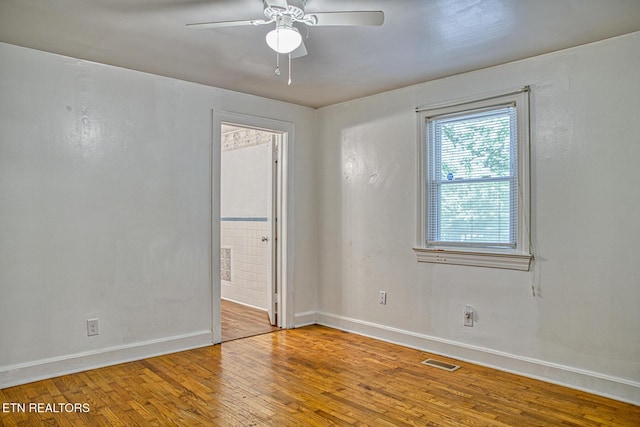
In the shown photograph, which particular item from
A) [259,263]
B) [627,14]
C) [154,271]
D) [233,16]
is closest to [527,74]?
[627,14]

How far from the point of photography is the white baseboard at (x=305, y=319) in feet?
16.0

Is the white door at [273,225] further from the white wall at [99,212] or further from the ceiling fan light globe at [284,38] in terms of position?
the ceiling fan light globe at [284,38]

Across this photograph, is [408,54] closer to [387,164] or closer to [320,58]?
[320,58]

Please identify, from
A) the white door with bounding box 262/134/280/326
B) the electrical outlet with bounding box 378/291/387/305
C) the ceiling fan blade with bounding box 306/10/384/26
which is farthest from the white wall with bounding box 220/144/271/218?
the ceiling fan blade with bounding box 306/10/384/26

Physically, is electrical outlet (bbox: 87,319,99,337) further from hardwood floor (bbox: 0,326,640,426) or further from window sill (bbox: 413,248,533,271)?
window sill (bbox: 413,248,533,271)

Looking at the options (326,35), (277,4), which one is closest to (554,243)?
(326,35)

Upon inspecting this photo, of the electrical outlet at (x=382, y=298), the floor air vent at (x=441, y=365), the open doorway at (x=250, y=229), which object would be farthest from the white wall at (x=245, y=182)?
the floor air vent at (x=441, y=365)

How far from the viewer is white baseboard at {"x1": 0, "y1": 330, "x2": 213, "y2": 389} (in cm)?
317

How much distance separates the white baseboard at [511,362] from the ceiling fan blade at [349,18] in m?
2.66

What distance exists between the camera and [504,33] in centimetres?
294

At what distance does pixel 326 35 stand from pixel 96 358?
2.95 m

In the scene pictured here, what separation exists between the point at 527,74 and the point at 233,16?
2216mm

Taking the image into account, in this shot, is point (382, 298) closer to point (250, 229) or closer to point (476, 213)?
point (476, 213)

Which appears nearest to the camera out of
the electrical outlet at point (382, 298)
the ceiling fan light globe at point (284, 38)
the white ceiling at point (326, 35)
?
the ceiling fan light globe at point (284, 38)
